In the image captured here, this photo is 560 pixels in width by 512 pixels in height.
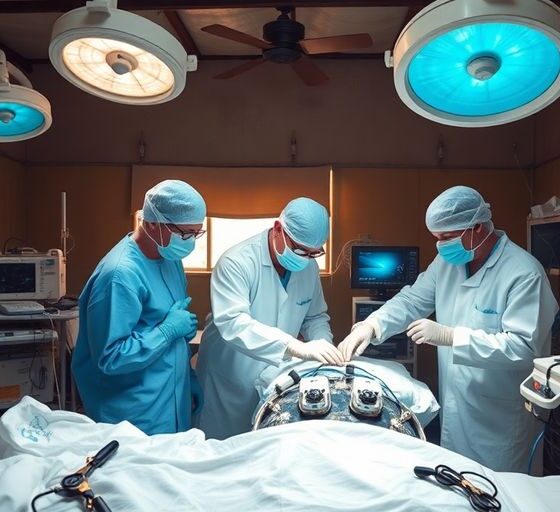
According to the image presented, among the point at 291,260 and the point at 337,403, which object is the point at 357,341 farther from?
the point at 337,403

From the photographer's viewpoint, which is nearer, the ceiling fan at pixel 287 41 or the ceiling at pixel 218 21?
the ceiling fan at pixel 287 41

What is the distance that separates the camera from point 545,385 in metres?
1.22

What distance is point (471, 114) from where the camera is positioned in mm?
1024

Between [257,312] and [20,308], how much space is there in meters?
1.82

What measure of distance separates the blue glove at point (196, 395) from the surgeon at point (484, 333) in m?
0.58

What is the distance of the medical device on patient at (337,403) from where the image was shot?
1208 mm

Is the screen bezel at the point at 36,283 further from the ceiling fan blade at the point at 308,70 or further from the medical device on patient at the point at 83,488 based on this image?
the medical device on patient at the point at 83,488

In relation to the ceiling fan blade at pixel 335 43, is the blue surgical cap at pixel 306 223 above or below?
below

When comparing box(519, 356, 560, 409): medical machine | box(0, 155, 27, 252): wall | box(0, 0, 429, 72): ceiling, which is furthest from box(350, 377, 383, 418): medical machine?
box(0, 155, 27, 252): wall

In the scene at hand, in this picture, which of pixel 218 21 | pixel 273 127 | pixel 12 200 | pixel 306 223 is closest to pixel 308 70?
pixel 218 21

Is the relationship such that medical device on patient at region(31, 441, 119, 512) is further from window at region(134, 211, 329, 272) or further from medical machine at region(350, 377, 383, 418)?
window at region(134, 211, 329, 272)

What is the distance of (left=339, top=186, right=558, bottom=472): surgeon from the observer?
1.64 metres

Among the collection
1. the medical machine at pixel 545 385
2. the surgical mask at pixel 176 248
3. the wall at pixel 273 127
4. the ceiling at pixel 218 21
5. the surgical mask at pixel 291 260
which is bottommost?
the medical machine at pixel 545 385

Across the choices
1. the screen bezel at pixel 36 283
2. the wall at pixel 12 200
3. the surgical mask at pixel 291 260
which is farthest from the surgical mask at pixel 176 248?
the wall at pixel 12 200
